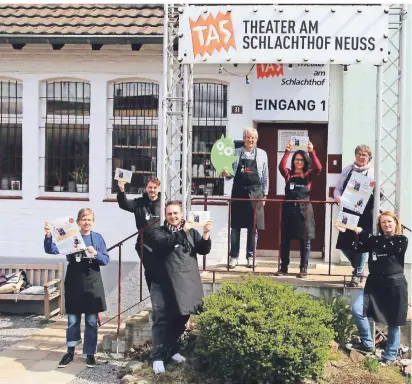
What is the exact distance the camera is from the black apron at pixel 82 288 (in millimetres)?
7223

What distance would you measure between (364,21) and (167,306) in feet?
12.8

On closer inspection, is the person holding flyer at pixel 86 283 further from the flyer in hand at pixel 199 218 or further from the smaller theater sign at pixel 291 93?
the smaller theater sign at pixel 291 93

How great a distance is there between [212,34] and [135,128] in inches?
139

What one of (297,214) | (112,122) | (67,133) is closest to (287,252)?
(297,214)

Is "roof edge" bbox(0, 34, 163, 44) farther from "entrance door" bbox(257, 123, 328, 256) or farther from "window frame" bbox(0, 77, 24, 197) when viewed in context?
"entrance door" bbox(257, 123, 328, 256)

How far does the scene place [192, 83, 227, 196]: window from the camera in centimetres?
1035

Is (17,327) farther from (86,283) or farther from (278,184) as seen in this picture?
(278,184)

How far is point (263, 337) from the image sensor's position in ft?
20.4

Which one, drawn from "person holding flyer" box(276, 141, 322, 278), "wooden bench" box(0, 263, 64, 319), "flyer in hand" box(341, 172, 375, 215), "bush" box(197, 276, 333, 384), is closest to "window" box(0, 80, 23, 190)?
"wooden bench" box(0, 263, 64, 319)

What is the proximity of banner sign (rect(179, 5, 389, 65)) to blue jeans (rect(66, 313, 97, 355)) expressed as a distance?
3.33m

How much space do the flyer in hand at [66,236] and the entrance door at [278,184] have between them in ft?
13.2

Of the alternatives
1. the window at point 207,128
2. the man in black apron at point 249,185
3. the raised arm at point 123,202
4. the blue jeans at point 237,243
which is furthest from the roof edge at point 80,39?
the blue jeans at point 237,243

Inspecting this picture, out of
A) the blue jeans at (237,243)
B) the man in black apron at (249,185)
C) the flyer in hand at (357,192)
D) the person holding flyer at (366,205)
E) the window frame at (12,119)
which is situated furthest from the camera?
the window frame at (12,119)

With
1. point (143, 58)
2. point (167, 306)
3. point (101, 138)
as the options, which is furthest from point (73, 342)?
point (143, 58)
